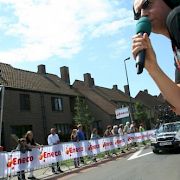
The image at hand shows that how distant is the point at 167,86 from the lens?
79.6 inches

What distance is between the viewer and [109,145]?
25094mm

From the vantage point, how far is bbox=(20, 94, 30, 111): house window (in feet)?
139

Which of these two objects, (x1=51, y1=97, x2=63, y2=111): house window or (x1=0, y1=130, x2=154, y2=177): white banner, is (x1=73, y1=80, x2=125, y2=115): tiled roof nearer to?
(x1=51, y1=97, x2=63, y2=111): house window

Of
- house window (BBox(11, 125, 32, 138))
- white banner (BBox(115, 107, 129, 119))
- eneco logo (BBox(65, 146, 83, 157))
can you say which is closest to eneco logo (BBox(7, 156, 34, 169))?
eneco logo (BBox(65, 146, 83, 157))

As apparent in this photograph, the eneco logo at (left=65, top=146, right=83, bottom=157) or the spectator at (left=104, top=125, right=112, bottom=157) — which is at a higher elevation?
the spectator at (left=104, top=125, right=112, bottom=157)

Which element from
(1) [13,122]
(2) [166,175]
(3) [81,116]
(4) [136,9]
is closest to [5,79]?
(1) [13,122]

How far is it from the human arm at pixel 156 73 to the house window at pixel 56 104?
1837 inches

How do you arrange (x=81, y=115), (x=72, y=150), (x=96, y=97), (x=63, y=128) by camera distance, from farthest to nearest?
(x=96, y=97)
(x=81, y=115)
(x=63, y=128)
(x=72, y=150)

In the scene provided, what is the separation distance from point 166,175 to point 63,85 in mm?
43563

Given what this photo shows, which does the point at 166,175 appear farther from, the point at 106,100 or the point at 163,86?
the point at 106,100

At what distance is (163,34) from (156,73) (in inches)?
8.0

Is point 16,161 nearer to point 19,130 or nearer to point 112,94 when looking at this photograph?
point 19,130

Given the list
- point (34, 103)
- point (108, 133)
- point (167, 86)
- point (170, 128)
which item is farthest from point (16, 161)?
point (34, 103)

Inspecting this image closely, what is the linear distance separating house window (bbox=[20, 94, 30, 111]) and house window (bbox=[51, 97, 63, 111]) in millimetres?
5454
